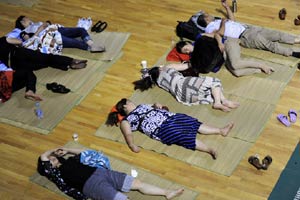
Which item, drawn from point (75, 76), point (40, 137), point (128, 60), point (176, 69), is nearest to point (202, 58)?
point (176, 69)

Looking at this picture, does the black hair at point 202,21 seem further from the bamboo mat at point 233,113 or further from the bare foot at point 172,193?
the bare foot at point 172,193

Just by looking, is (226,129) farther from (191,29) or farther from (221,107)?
(191,29)

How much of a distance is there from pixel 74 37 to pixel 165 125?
233 centimetres

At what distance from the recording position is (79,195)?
187 inches

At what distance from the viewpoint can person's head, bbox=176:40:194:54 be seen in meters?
6.13

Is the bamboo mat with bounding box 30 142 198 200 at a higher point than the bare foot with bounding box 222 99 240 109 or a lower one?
lower

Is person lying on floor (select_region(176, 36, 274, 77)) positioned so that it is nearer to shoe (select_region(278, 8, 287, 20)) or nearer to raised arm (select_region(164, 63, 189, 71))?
raised arm (select_region(164, 63, 189, 71))

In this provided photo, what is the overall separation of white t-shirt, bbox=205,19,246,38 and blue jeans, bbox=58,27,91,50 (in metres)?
1.58

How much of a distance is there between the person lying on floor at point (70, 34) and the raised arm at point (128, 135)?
1605 millimetres

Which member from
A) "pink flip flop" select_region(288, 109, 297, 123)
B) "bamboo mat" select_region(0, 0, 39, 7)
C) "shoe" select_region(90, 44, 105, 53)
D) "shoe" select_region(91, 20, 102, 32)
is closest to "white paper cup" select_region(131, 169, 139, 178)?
"pink flip flop" select_region(288, 109, 297, 123)

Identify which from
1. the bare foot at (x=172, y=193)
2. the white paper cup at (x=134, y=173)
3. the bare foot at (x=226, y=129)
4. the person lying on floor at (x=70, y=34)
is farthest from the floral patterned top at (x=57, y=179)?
the person lying on floor at (x=70, y=34)

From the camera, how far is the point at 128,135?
17.2 feet

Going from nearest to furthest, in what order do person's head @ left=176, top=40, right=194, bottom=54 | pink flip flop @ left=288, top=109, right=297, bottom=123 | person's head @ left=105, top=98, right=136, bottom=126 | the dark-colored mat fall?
the dark-colored mat
pink flip flop @ left=288, top=109, right=297, bottom=123
person's head @ left=105, top=98, right=136, bottom=126
person's head @ left=176, top=40, right=194, bottom=54

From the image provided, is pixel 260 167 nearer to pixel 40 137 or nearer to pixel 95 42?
pixel 40 137
